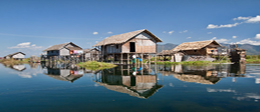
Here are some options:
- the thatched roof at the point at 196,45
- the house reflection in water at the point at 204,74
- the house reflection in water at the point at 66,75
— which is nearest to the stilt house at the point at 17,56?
the thatched roof at the point at 196,45

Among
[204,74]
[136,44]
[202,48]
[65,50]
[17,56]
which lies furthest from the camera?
[17,56]

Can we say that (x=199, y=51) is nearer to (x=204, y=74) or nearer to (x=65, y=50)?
(x=204, y=74)

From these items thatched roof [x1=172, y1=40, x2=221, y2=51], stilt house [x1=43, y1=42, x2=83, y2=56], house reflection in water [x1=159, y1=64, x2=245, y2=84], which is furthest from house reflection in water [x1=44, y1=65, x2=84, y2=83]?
thatched roof [x1=172, y1=40, x2=221, y2=51]

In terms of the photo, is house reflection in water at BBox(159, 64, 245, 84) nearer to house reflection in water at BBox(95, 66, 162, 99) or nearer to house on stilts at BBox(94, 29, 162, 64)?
house reflection in water at BBox(95, 66, 162, 99)

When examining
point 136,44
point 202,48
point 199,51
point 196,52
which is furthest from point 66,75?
→ point 196,52

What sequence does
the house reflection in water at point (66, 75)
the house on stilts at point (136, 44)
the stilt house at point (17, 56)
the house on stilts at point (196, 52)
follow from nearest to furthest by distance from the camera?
the house reflection in water at point (66, 75) < the house on stilts at point (136, 44) < the house on stilts at point (196, 52) < the stilt house at point (17, 56)

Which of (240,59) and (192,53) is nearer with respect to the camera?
(240,59)

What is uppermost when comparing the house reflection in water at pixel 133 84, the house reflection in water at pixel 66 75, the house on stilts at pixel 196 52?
the house on stilts at pixel 196 52

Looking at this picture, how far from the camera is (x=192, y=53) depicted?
40156mm

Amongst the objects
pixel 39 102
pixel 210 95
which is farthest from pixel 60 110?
pixel 210 95

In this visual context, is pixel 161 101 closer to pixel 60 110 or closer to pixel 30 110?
pixel 60 110

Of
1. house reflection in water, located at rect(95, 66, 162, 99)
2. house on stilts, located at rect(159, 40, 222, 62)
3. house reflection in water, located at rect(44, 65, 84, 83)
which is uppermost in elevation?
house on stilts, located at rect(159, 40, 222, 62)

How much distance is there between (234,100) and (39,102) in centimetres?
681

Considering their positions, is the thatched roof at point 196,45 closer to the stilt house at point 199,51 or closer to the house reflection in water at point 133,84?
the stilt house at point 199,51
